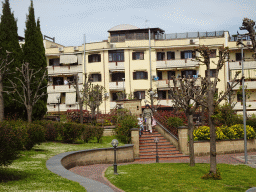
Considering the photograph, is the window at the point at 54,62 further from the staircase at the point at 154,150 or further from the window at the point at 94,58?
the staircase at the point at 154,150

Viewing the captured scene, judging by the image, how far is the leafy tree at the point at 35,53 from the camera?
27.1m

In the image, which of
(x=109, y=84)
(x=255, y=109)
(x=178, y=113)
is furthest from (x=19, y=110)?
(x=255, y=109)

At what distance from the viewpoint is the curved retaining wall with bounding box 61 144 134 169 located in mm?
16516

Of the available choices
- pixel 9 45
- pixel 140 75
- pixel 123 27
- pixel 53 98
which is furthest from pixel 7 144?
pixel 123 27

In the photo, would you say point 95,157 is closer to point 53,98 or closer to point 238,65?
point 53,98

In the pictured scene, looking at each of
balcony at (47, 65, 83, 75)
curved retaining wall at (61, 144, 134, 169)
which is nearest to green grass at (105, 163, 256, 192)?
curved retaining wall at (61, 144, 134, 169)

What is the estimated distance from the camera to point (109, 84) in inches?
1877

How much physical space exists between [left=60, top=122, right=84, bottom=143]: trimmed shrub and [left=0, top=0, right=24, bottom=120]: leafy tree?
620cm

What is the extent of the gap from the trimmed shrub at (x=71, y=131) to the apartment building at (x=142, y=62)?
24.0m

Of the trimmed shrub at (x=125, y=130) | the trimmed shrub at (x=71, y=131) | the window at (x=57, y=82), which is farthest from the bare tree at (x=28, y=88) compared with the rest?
the window at (x=57, y=82)

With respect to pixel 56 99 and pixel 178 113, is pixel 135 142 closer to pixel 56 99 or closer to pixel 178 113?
pixel 178 113

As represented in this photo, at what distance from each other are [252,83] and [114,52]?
19.0m

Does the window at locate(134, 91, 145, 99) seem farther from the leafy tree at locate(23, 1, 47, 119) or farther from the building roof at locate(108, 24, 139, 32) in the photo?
the leafy tree at locate(23, 1, 47, 119)

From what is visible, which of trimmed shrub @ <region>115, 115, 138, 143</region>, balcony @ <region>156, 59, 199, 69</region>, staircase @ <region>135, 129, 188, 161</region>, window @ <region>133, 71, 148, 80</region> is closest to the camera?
staircase @ <region>135, 129, 188, 161</region>
